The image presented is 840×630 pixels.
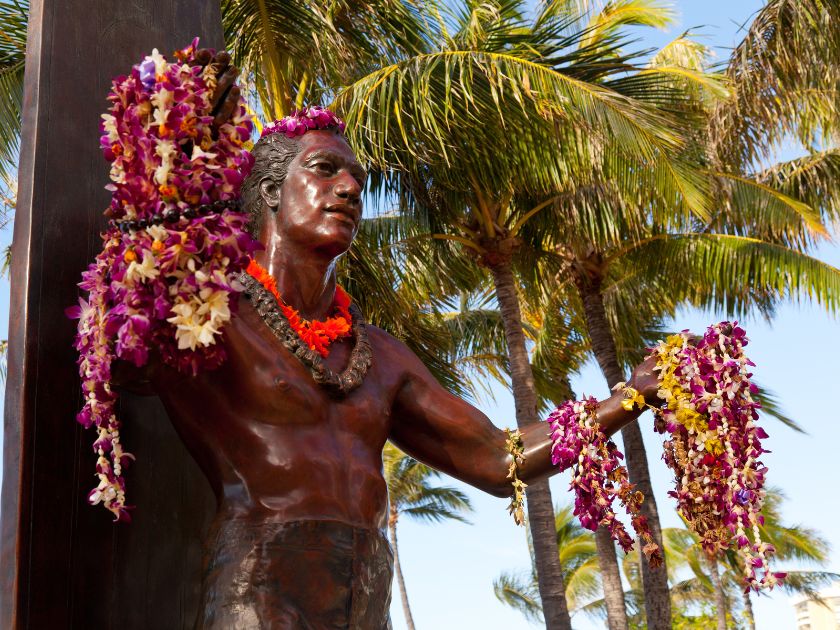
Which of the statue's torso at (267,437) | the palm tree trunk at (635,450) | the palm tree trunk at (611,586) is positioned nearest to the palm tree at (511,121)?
the palm tree trunk at (635,450)

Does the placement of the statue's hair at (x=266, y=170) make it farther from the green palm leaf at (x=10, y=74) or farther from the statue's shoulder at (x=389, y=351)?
the green palm leaf at (x=10, y=74)

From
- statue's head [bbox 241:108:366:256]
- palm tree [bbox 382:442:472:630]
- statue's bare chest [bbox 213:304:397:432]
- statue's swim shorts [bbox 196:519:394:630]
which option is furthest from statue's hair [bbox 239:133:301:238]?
palm tree [bbox 382:442:472:630]

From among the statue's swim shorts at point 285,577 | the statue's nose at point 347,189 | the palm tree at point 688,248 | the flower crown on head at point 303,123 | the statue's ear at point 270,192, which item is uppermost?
the palm tree at point 688,248

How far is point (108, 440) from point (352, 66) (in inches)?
437

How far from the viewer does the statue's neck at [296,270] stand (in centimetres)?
377

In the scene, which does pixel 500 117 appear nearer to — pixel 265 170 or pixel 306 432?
pixel 265 170

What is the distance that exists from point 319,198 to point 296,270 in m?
0.23

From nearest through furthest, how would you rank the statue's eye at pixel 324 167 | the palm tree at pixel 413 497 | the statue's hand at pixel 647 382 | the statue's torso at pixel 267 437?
1. the statue's torso at pixel 267 437
2. the statue's hand at pixel 647 382
3. the statue's eye at pixel 324 167
4. the palm tree at pixel 413 497

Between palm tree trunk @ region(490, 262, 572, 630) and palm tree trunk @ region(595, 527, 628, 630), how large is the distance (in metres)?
6.09

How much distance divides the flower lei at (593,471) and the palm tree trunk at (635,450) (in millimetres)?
13761

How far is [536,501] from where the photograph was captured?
15453 mm

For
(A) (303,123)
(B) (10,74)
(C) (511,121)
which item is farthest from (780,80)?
(A) (303,123)

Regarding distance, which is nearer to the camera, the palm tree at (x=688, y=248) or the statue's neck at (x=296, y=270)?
the statue's neck at (x=296, y=270)

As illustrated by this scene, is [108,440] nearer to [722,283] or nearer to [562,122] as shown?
[562,122]
